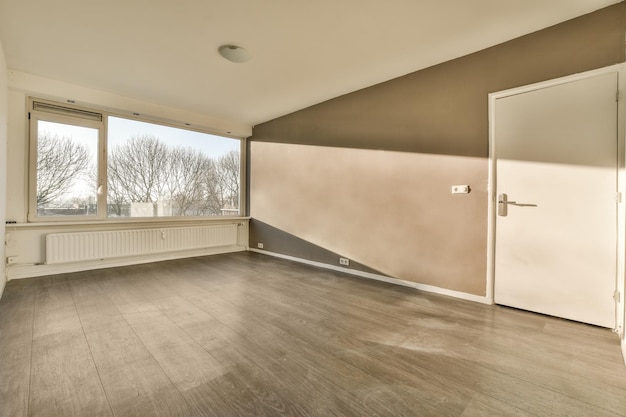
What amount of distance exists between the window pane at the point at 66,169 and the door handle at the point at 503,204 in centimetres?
533

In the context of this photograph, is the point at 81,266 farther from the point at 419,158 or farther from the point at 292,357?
the point at 419,158

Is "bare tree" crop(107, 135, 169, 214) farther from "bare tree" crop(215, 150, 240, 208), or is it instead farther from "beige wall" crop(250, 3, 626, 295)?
"beige wall" crop(250, 3, 626, 295)

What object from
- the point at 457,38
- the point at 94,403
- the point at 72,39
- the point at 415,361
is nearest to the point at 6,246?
the point at 72,39

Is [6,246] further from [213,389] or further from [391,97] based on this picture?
[391,97]

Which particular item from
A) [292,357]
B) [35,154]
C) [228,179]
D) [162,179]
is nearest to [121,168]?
[162,179]

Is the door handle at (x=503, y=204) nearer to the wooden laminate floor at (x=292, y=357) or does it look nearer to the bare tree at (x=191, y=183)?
the wooden laminate floor at (x=292, y=357)

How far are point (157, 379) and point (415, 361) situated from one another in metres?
1.58

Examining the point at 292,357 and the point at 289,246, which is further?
the point at 289,246

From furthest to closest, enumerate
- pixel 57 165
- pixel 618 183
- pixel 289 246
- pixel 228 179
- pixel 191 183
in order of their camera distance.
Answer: pixel 228 179, pixel 191 183, pixel 289 246, pixel 57 165, pixel 618 183

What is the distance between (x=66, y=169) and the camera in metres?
4.02

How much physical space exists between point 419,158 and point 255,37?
2.25 metres

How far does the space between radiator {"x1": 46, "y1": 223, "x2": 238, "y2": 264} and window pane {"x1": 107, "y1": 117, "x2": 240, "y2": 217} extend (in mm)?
343

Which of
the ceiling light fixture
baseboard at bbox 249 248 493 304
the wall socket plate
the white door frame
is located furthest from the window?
the white door frame

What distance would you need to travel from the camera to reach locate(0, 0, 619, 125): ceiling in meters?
2.34
